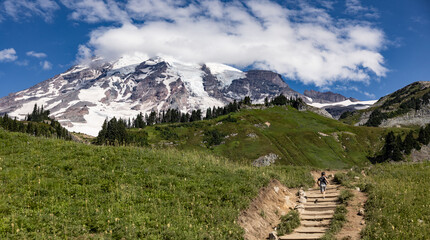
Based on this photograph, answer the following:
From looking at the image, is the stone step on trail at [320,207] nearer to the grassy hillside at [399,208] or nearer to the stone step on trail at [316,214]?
Result: the stone step on trail at [316,214]

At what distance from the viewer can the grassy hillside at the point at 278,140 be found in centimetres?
13538

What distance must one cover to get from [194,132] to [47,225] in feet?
503

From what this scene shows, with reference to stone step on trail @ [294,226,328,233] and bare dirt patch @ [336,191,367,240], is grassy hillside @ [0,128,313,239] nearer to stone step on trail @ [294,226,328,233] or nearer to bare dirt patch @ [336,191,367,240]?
stone step on trail @ [294,226,328,233]

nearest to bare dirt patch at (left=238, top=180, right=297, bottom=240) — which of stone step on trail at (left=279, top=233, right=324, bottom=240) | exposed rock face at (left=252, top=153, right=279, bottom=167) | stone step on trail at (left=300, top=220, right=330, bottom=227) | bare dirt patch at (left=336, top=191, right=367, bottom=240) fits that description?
stone step on trail at (left=279, top=233, right=324, bottom=240)

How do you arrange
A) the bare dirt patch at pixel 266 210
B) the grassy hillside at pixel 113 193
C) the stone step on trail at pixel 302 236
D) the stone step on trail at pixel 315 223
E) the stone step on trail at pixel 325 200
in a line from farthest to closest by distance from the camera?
the stone step on trail at pixel 325 200, the stone step on trail at pixel 315 223, the bare dirt patch at pixel 266 210, the stone step on trail at pixel 302 236, the grassy hillside at pixel 113 193

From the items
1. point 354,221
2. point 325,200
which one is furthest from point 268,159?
point 354,221

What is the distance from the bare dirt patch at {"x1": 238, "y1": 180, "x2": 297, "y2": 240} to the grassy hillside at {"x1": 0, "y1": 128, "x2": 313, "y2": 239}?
0.60m

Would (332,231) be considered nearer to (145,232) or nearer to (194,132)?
(145,232)

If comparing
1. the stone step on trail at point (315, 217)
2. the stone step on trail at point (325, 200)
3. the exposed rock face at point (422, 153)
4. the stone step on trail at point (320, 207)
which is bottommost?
the stone step on trail at point (315, 217)

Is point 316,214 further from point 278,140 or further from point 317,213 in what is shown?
point 278,140

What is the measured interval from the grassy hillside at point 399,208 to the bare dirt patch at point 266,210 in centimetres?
478

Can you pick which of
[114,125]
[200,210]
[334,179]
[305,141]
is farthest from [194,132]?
[200,210]

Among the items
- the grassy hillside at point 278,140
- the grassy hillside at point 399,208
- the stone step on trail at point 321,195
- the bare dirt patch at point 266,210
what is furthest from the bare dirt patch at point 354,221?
the grassy hillside at point 278,140

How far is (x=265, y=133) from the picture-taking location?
163625mm
